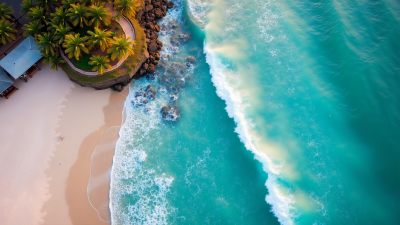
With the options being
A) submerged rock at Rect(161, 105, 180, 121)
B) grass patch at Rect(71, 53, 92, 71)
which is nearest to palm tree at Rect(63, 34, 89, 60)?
grass patch at Rect(71, 53, 92, 71)

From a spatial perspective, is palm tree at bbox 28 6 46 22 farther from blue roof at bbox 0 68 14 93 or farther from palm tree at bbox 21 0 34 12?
blue roof at bbox 0 68 14 93

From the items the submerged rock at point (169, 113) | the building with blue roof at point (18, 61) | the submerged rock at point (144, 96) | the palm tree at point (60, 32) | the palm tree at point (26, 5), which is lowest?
the submerged rock at point (169, 113)

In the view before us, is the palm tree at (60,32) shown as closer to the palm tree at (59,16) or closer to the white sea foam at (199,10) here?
the palm tree at (59,16)

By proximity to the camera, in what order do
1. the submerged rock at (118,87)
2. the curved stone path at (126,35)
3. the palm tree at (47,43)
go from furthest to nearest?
the submerged rock at (118,87)
the curved stone path at (126,35)
the palm tree at (47,43)

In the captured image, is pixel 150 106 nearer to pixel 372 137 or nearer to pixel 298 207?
pixel 298 207

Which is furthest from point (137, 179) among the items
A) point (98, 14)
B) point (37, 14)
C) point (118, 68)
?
point (37, 14)

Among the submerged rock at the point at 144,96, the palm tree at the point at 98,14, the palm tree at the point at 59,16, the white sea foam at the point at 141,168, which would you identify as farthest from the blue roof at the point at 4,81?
the submerged rock at the point at 144,96

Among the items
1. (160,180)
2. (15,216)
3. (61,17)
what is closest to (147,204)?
(160,180)
